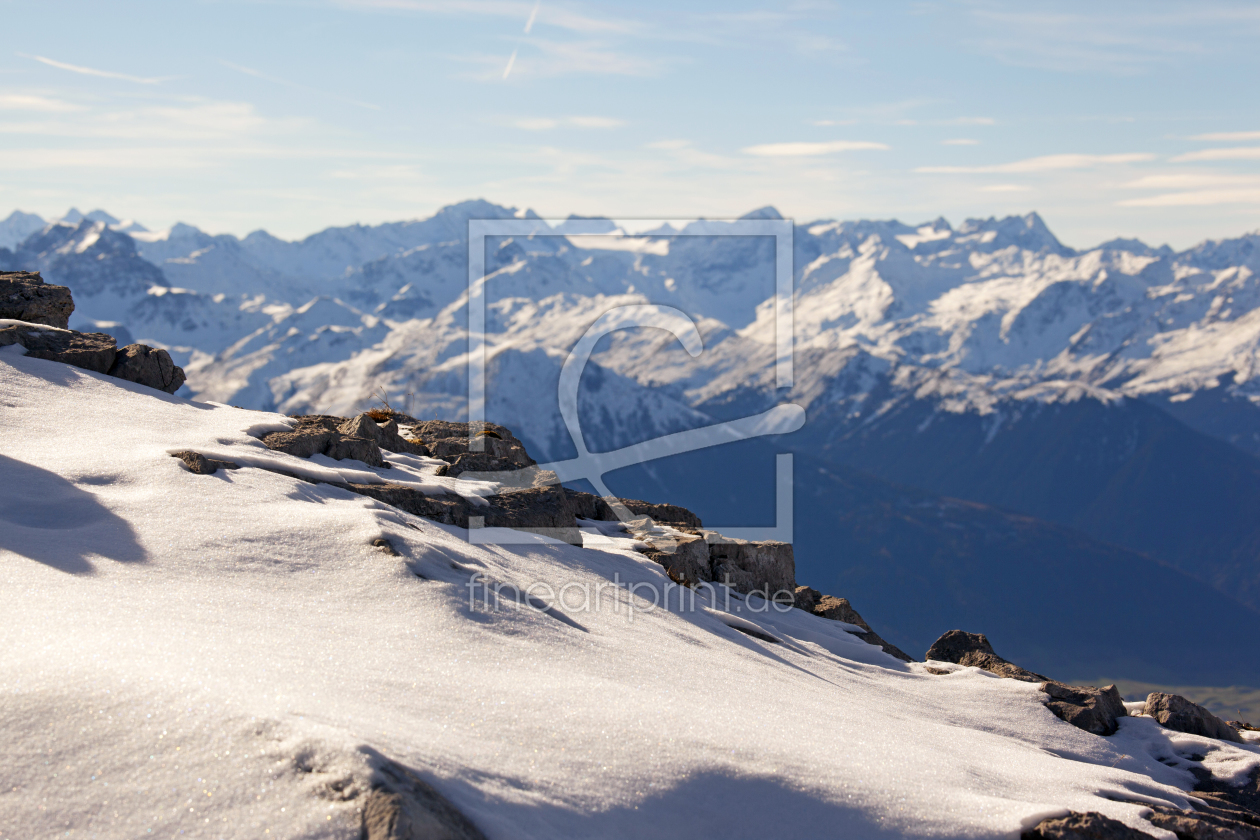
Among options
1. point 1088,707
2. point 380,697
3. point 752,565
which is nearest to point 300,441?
point 380,697

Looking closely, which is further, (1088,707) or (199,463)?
(1088,707)

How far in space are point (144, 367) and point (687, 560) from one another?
13227 mm

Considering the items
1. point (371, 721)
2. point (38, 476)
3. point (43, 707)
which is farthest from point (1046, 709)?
point (38, 476)

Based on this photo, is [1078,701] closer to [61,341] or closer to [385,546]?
[385,546]

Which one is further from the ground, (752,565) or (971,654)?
(752,565)

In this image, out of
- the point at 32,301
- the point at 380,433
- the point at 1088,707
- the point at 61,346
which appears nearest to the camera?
the point at 1088,707

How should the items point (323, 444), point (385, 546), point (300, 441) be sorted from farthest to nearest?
point (323, 444) < point (300, 441) < point (385, 546)

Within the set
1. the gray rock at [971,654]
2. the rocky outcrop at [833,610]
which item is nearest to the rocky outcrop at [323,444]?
the rocky outcrop at [833,610]

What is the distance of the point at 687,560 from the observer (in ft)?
67.3

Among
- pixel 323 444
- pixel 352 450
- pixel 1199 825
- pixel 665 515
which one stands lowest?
pixel 1199 825

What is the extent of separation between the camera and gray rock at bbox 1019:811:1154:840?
9977 millimetres

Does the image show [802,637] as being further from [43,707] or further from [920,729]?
[43,707]

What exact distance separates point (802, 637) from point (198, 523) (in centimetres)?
1250

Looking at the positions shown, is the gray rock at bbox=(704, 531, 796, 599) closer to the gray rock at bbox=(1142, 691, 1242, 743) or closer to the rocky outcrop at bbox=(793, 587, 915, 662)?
the rocky outcrop at bbox=(793, 587, 915, 662)
